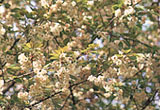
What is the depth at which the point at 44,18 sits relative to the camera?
398cm

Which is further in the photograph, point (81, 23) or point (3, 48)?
point (81, 23)

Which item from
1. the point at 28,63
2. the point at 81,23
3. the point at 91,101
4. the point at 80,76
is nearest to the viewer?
the point at 28,63

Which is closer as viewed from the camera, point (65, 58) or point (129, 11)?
point (65, 58)

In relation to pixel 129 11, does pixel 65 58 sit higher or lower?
lower

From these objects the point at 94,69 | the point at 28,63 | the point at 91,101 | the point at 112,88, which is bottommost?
the point at 91,101

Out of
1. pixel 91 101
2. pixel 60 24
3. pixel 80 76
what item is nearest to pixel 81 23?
pixel 60 24

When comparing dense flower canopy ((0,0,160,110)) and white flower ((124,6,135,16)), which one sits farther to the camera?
white flower ((124,6,135,16))

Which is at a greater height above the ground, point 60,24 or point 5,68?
point 60,24

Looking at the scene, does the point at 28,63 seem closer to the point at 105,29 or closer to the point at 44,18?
the point at 44,18

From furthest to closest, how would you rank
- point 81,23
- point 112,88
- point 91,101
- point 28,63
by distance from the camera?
point 91,101 → point 81,23 → point 112,88 → point 28,63

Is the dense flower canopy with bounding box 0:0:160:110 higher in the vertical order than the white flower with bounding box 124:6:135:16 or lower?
lower

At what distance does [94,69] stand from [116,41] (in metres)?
1.05

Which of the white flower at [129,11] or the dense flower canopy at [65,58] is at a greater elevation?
the white flower at [129,11]

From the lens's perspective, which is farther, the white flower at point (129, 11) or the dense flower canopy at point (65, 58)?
the white flower at point (129, 11)
